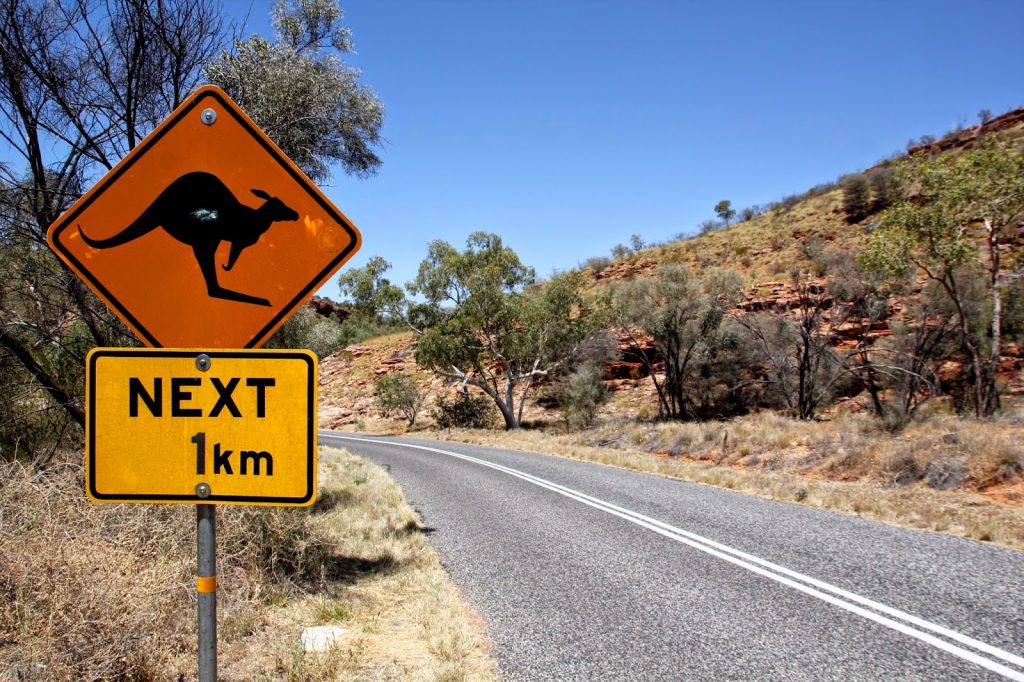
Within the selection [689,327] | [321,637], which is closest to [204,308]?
[321,637]

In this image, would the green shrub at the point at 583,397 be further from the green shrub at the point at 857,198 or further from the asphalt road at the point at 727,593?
the green shrub at the point at 857,198

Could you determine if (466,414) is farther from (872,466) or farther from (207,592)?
(207,592)

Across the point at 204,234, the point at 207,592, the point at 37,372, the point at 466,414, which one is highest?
the point at 204,234

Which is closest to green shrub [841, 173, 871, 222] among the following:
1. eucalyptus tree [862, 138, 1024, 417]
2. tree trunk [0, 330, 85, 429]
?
eucalyptus tree [862, 138, 1024, 417]

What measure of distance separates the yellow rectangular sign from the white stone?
2659 millimetres

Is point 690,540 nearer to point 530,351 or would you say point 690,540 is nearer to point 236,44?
point 236,44

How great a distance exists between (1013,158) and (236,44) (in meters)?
15.8

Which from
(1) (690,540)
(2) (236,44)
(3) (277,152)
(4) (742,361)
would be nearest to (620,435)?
(4) (742,361)

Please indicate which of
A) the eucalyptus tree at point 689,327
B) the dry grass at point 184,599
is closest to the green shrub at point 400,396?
the eucalyptus tree at point 689,327

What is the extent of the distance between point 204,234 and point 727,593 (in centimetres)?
505

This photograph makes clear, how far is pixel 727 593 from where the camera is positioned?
5.36m

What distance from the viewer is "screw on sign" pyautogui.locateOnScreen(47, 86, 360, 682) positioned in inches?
73.4

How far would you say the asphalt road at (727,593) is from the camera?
4059mm

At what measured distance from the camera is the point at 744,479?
11781mm
